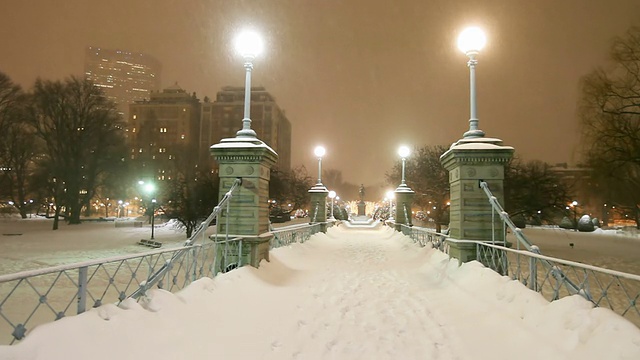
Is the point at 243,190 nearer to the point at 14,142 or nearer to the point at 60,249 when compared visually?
the point at 60,249

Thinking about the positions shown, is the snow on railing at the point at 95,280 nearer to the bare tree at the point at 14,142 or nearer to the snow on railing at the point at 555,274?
the snow on railing at the point at 555,274

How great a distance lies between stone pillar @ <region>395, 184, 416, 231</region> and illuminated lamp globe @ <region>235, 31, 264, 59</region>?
55.0 feet

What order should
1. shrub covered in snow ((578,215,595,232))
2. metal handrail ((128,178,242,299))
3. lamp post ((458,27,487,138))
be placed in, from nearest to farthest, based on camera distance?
1. metal handrail ((128,178,242,299))
2. lamp post ((458,27,487,138))
3. shrub covered in snow ((578,215,595,232))

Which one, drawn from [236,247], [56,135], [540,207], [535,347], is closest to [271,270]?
[236,247]

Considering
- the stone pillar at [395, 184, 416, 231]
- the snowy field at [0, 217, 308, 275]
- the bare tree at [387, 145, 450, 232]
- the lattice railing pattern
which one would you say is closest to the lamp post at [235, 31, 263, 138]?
the lattice railing pattern

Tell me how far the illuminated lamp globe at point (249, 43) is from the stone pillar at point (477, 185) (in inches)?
201

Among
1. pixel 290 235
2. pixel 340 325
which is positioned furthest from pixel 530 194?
pixel 340 325

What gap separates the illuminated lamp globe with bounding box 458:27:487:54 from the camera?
9.20 m

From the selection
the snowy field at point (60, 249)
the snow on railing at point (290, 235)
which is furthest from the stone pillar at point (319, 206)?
the snowy field at point (60, 249)

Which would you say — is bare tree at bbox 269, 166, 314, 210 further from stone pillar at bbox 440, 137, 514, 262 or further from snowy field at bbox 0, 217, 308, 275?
stone pillar at bbox 440, 137, 514, 262

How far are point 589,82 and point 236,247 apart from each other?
2042 centimetres

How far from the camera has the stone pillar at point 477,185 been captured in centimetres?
845

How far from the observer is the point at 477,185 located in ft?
28.1

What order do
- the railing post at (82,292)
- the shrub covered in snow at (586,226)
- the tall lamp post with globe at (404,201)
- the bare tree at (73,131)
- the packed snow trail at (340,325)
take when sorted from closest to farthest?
the packed snow trail at (340,325), the railing post at (82,292), the tall lamp post with globe at (404,201), the bare tree at (73,131), the shrub covered in snow at (586,226)
